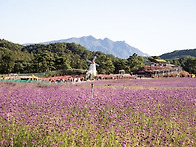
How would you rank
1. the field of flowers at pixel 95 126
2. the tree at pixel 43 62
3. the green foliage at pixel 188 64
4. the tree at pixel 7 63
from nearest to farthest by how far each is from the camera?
the field of flowers at pixel 95 126
the tree at pixel 43 62
the green foliage at pixel 188 64
the tree at pixel 7 63

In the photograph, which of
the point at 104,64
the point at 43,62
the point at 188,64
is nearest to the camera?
the point at 43,62

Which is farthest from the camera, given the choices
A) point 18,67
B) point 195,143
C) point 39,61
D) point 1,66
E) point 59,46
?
point 59,46

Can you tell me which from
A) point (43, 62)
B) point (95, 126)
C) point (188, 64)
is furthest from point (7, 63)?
point (95, 126)

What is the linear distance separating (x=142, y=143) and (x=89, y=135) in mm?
1109

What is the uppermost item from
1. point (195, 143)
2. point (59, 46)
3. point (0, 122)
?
point (59, 46)

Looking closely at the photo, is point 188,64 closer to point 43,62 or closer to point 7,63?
point 43,62

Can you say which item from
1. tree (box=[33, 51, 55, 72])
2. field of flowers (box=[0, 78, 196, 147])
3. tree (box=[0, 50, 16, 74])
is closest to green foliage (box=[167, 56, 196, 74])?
tree (box=[33, 51, 55, 72])

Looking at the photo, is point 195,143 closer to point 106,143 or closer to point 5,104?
point 106,143

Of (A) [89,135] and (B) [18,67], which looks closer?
(A) [89,135]

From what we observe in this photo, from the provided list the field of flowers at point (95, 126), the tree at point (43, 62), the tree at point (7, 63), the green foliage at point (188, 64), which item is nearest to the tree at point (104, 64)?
the tree at point (43, 62)

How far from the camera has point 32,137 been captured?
5.64m

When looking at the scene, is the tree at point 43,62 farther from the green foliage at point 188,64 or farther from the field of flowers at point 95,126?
the field of flowers at point 95,126

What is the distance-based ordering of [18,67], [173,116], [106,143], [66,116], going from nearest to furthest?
[106,143], [66,116], [173,116], [18,67]

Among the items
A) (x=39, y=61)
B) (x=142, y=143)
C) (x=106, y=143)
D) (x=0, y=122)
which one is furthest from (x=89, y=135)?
(x=39, y=61)
